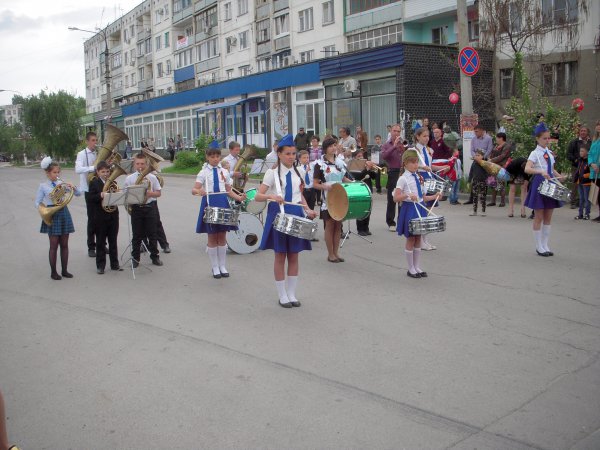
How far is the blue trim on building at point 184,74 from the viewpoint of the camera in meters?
60.3

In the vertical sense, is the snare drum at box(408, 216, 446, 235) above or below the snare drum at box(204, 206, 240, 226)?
below

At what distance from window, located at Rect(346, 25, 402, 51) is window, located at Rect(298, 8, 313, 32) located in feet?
15.0

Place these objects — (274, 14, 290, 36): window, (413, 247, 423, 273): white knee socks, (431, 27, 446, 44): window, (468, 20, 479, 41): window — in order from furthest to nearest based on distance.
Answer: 1. (274, 14, 290, 36): window
2. (431, 27, 446, 44): window
3. (468, 20, 479, 41): window
4. (413, 247, 423, 273): white knee socks

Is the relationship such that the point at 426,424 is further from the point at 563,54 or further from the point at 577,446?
the point at 563,54

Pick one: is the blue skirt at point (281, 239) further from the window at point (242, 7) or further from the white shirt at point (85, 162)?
the window at point (242, 7)

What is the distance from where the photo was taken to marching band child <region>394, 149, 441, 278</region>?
8562 millimetres

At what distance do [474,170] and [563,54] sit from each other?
16.5 meters

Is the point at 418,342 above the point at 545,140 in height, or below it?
below

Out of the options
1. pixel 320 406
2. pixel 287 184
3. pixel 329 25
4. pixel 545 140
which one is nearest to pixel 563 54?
pixel 329 25

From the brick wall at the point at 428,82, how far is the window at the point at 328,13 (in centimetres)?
1259

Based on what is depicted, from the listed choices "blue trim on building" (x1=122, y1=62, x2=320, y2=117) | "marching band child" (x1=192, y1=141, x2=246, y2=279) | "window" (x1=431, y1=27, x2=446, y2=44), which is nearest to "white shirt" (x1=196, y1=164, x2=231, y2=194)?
"marching band child" (x1=192, y1=141, x2=246, y2=279)

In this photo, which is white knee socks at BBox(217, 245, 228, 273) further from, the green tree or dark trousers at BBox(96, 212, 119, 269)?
the green tree

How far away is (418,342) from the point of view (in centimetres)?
598

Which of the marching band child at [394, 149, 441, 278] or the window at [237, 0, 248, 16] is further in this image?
the window at [237, 0, 248, 16]
